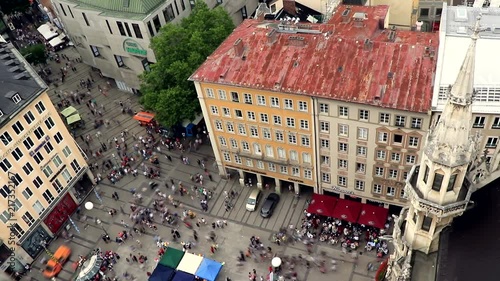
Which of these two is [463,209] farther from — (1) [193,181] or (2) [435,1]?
(2) [435,1]

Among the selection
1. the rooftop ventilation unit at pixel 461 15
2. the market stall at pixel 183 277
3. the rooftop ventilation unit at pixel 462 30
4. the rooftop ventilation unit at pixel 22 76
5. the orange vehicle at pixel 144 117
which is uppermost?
the rooftop ventilation unit at pixel 461 15

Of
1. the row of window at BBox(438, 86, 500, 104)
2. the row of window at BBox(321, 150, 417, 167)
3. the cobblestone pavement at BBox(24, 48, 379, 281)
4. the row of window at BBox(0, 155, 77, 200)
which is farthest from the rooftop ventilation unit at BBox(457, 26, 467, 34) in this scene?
the row of window at BBox(0, 155, 77, 200)

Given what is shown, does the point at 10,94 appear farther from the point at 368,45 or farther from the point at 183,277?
the point at 368,45

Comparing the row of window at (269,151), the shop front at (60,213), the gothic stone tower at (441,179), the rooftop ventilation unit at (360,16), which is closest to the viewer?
the gothic stone tower at (441,179)

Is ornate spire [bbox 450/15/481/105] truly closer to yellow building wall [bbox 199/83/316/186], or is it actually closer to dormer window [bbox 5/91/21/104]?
yellow building wall [bbox 199/83/316/186]

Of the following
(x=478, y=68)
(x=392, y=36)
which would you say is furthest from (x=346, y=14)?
(x=478, y=68)

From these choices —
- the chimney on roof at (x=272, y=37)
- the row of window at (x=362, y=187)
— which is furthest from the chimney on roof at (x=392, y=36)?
the row of window at (x=362, y=187)

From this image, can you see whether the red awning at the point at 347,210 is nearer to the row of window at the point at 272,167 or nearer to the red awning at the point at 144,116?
the row of window at the point at 272,167
